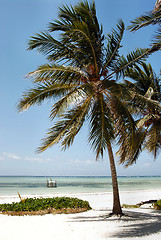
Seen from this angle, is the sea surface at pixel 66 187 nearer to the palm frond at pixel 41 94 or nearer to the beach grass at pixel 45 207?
the beach grass at pixel 45 207

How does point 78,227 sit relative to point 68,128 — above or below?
below

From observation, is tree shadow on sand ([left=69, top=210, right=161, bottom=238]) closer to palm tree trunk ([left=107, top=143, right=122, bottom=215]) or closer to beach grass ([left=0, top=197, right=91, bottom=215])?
palm tree trunk ([left=107, top=143, right=122, bottom=215])

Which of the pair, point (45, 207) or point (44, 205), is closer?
point (45, 207)

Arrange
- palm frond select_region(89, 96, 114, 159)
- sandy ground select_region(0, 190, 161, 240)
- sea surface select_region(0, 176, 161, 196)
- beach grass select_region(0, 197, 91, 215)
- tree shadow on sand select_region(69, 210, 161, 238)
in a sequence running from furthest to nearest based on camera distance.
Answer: sea surface select_region(0, 176, 161, 196), beach grass select_region(0, 197, 91, 215), palm frond select_region(89, 96, 114, 159), tree shadow on sand select_region(69, 210, 161, 238), sandy ground select_region(0, 190, 161, 240)

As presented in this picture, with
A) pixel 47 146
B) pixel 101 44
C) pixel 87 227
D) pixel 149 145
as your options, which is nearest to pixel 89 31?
pixel 101 44

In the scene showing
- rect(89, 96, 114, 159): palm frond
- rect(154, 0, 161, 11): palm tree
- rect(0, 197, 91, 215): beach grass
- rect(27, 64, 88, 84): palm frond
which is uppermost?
rect(154, 0, 161, 11): palm tree

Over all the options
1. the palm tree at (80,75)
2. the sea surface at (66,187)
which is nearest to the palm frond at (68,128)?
the palm tree at (80,75)

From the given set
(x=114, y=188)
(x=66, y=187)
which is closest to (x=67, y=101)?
(x=114, y=188)

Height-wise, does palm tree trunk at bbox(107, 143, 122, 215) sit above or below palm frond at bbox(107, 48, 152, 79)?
below

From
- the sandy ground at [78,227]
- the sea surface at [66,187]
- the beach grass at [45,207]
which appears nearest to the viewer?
the sandy ground at [78,227]

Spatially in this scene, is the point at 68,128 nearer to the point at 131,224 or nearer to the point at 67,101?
the point at 67,101

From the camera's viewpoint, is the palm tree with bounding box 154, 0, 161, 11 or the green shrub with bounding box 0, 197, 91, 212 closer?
the palm tree with bounding box 154, 0, 161, 11

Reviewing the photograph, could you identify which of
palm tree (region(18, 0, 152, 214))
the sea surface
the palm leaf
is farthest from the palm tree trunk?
the sea surface

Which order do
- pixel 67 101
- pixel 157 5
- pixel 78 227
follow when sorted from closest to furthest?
pixel 157 5, pixel 78 227, pixel 67 101
